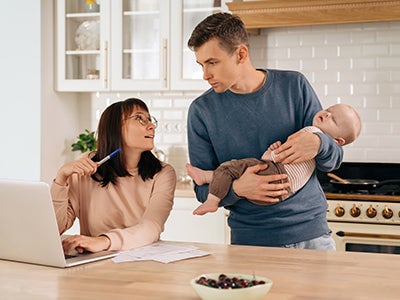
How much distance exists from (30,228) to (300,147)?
95 centimetres

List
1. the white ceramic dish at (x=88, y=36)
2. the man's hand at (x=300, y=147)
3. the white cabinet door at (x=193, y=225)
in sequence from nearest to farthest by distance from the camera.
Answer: the man's hand at (x=300, y=147), the white cabinet door at (x=193, y=225), the white ceramic dish at (x=88, y=36)

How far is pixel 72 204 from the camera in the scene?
266cm

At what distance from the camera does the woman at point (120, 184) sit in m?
2.59

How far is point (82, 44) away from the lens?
193 inches

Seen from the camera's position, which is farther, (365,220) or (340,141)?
(365,220)

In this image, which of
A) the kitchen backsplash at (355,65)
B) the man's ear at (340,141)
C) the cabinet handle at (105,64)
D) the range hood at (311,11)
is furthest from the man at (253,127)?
the cabinet handle at (105,64)

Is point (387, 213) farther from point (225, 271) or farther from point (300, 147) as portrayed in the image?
point (225, 271)

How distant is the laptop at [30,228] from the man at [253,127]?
61 cm

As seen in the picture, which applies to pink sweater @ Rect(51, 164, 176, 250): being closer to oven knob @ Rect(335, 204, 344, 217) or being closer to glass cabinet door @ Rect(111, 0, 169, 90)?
oven knob @ Rect(335, 204, 344, 217)

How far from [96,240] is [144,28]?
2.72 metres

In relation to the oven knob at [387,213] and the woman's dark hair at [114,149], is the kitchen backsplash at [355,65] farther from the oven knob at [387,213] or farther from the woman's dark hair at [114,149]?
the woman's dark hair at [114,149]

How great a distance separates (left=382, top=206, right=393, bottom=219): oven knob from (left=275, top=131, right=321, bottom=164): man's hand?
1516 millimetres

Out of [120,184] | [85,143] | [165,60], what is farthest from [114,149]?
[85,143]

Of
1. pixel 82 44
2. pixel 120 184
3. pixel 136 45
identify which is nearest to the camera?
pixel 120 184
